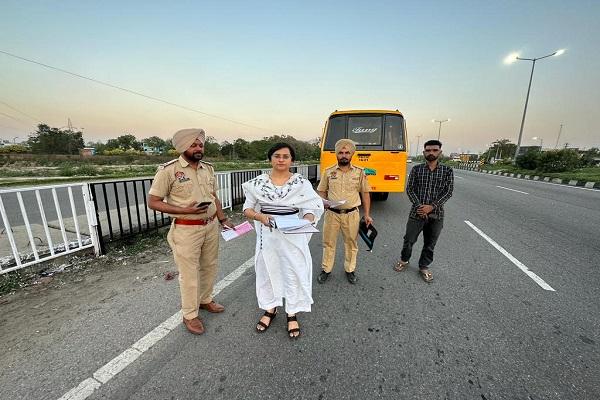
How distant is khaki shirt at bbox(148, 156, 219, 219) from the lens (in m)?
2.12

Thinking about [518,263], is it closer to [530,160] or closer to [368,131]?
[368,131]

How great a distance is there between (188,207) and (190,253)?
410 mm

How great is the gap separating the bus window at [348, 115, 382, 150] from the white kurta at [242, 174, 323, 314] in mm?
4916

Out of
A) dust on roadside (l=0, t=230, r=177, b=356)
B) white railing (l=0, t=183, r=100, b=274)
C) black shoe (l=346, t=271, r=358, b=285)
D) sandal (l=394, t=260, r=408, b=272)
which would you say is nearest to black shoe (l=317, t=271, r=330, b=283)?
black shoe (l=346, t=271, r=358, b=285)

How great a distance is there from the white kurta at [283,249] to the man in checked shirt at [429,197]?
66.6 inches

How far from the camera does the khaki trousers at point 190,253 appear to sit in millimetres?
2236

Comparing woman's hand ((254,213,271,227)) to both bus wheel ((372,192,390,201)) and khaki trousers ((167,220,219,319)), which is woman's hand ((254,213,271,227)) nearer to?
khaki trousers ((167,220,219,319))

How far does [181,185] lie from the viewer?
7.18 feet

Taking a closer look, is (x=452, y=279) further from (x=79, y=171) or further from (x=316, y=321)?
(x=79, y=171)

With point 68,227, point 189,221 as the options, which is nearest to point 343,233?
point 189,221

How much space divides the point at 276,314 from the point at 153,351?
1.05 meters

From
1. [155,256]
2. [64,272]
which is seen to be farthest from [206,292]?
[64,272]

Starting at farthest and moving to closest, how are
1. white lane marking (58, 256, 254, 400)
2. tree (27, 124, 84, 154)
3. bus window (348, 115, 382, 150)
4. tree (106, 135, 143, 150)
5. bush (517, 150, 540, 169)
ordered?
tree (106, 135, 143, 150) < tree (27, 124, 84, 154) < bush (517, 150, 540, 169) < bus window (348, 115, 382, 150) < white lane marking (58, 256, 254, 400)

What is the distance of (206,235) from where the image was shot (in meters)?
2.38
